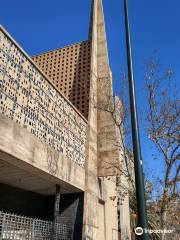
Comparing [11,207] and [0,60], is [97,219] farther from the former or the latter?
[0,60]

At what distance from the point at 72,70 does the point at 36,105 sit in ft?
23.1

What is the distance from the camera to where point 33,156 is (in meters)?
10.2

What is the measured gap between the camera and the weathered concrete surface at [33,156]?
888 centimetres

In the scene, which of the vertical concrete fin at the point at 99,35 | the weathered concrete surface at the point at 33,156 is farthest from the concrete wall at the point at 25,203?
the vertical concrete fin at the point at 99,35

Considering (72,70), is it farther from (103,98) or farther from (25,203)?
(25,203)

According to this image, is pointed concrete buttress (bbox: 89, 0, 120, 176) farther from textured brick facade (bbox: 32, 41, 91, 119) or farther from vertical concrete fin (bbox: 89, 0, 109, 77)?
textured brick facade (bbox: 32, 41, 91, 119)

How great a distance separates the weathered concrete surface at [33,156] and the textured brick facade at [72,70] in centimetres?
423

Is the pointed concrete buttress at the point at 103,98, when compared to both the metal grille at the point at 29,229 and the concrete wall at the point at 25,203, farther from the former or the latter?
the metal grille at the point at 29,229

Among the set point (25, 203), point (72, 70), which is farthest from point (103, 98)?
point (25, 203)

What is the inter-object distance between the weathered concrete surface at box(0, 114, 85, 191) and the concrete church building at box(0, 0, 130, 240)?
3cm

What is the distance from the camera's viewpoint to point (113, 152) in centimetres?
1625

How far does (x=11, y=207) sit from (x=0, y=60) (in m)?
6.84

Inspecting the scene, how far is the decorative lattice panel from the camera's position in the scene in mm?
9625

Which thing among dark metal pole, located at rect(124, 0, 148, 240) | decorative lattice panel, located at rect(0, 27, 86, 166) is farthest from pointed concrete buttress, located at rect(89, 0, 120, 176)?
dark metal pole, located at rect(124, 0, 148, 240)
